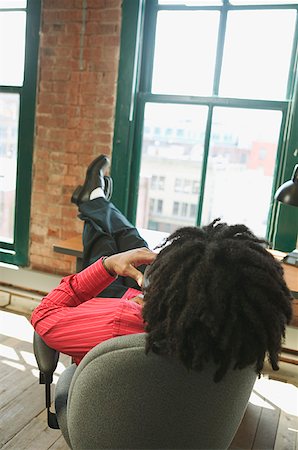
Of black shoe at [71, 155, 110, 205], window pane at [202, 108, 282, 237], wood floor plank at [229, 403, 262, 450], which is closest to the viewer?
wood floor plank at [229, 403, 262, 450]

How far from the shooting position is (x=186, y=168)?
9.77 feet

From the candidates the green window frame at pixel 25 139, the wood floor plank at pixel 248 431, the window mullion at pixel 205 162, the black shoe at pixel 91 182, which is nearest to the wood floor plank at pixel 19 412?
the wood floor plank at pixel 248 431

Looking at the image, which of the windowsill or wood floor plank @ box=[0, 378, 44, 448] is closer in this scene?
wood floor plank @ box=[0, 378, 44, 448]

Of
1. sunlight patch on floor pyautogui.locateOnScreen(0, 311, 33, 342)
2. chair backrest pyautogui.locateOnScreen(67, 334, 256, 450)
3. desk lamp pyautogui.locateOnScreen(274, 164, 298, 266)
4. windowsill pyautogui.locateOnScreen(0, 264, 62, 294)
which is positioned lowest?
sunlight patch on floor pyautogui.locateOnScreen(0, 311, 33, 342)

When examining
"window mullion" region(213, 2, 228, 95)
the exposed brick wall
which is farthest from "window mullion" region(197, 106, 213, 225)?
the exposed brick wall

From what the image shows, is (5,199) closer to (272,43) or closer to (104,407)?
(272,43)

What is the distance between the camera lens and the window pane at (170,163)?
2941 mm

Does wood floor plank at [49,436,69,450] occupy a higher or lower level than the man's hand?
lower

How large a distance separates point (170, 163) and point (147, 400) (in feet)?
7.48

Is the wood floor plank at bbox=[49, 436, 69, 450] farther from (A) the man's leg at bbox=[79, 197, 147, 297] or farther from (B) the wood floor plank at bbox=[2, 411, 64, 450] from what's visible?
(A) the man's leg at bbox=[79, 197, 147, 297]

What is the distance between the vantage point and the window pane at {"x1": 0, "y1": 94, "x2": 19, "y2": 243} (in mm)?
3355

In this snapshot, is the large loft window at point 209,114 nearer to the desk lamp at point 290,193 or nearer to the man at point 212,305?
the desk lamp at point 290,193

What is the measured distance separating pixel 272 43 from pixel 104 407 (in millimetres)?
2465

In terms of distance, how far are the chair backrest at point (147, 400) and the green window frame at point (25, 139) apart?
2533mm
